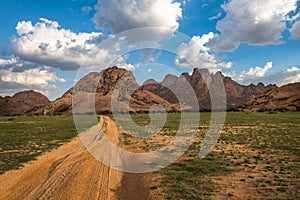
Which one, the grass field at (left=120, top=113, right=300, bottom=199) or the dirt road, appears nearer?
the dirt road

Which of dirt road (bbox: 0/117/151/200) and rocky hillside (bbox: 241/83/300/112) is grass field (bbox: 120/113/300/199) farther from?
rocky hillside (bbox: 241/83/300/112)

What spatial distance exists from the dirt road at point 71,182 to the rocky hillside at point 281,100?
414 ft

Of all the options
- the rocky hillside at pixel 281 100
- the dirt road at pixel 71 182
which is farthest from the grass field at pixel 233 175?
the rocky hillside at pixel 281 100

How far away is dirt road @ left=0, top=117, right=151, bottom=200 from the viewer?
35.2 feet

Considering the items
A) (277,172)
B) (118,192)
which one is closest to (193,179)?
(118,192)

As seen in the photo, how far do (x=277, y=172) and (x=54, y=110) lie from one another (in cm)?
18677

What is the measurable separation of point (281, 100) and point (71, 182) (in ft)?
463

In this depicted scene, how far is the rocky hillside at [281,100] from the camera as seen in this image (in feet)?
410

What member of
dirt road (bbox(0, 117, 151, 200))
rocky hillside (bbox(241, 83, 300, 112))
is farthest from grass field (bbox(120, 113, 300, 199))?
rocky hillside (bbox(241, 83, 300, 112))

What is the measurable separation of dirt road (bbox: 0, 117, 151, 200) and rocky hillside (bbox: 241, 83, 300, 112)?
414 ft

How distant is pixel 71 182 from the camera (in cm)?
1209

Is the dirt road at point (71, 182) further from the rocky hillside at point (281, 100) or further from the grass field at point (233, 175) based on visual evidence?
the rocky hillside at point (281, 100)

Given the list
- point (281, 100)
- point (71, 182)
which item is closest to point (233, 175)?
point (71, 182)

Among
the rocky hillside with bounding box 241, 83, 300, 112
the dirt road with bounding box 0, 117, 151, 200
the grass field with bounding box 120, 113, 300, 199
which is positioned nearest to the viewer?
the dirt road with bounding box 0, 117, 151, 200
